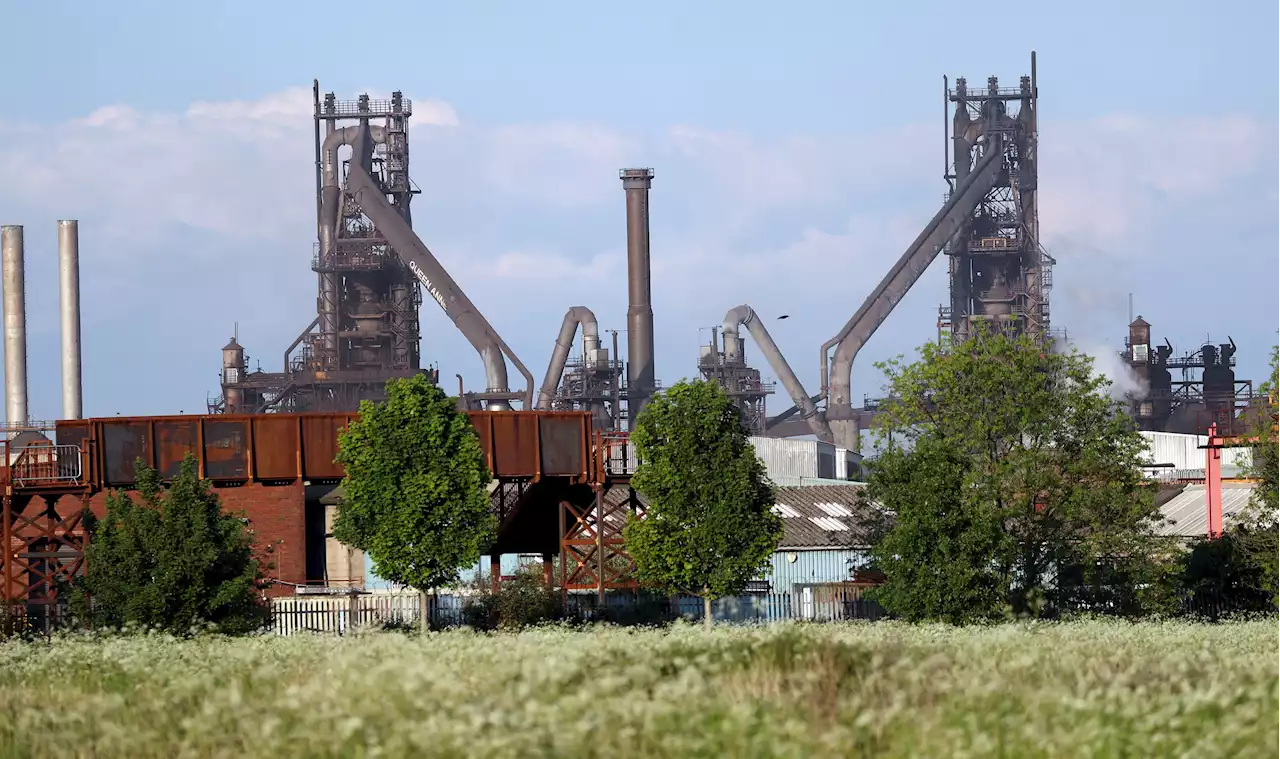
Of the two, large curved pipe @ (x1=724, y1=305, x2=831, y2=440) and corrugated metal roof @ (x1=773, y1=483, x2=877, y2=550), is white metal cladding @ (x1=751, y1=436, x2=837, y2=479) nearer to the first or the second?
large curved pipe @ (x1=724, y1=305, x2=831, y2=440)

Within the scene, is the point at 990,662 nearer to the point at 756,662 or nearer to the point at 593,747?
the point at 756,662

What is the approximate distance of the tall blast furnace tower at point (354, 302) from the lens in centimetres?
10494

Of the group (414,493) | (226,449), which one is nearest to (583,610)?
(414,493)

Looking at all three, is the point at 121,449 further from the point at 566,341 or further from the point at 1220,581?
the point at 566,341

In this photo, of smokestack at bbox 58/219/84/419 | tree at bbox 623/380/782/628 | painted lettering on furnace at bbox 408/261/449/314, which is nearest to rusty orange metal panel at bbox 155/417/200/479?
tree at bbox 623/380/782/628

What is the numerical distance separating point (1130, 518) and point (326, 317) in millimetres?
73250

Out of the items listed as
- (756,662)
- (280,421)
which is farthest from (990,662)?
(280,421)

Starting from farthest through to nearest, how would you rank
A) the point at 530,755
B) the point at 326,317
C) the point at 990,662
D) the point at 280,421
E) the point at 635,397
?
the point at 326,317, the point at 635,397, the point at 280,421, the point at 990,662, the point at 530,755

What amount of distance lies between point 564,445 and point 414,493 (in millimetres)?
6705

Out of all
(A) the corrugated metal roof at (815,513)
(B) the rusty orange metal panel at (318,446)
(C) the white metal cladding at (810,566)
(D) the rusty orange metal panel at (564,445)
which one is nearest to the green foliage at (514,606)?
(D) the rusty orange metal panel at (564,445)

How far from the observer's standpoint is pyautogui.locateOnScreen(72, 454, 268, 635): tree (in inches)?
1367

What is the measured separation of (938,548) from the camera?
37094 millimetres

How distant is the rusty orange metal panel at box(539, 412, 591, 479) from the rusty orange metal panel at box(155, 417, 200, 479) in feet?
30.1

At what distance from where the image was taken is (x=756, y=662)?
46.1ft
